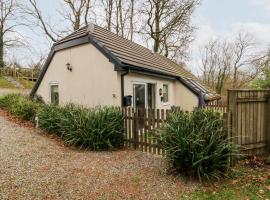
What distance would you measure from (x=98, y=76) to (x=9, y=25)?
25.2 meters

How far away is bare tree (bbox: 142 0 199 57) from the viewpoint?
2286 cm

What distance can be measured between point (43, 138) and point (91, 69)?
11.1 ft

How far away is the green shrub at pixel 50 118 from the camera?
870 centimetres

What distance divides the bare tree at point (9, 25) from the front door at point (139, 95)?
70.0 ft

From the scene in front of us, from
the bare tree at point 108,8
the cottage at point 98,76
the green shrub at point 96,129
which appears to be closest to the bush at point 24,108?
the cottage at point 98,76

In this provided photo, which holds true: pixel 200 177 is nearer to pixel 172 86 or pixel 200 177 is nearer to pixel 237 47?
pixel 172 86

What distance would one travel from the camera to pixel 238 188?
15.2 feet

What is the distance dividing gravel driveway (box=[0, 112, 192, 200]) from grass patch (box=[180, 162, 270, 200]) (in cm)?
42

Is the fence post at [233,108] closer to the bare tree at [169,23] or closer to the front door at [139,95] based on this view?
the front door at [139,95]

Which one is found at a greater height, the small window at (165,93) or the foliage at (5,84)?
the foliage at (5,84)

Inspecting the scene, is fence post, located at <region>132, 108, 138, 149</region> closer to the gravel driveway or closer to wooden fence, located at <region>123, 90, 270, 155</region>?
wooden fence, located at <region>123, 90, 270, 155</region>

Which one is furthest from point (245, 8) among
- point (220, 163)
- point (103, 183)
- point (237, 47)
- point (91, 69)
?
point (103, 183)

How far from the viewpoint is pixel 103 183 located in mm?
4570

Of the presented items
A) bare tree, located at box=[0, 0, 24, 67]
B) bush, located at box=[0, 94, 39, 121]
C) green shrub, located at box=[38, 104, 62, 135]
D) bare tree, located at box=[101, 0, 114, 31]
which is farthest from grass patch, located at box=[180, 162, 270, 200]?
bare tree, located at box=[0, 0, 24, 67]
